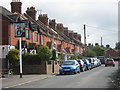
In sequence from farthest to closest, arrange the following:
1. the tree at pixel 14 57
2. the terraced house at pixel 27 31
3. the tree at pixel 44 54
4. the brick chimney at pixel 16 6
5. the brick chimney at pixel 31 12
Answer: the brick chimney at pixel 31 12 < the brick chimney at pixel 16 6 < the terraced house at pixel 27 31 < the tree at pixel 44 54 < the tree at pixel 14 57

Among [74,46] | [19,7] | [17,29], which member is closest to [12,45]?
[17,29]

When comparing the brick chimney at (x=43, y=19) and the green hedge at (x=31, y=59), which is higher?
the brick chimney at (x=43, y=19)

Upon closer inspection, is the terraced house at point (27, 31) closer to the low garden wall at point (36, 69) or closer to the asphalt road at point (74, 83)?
the low garden wall at point (36, 69)

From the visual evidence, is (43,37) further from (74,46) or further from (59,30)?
(74,46)

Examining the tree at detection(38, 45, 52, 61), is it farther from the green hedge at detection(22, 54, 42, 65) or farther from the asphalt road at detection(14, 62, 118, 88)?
the asphalt road at detection(14, 62, 118, 88)

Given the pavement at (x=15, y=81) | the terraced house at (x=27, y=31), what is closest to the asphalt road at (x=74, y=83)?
the pavement at (x=15, y=81)

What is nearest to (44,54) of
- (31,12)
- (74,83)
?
(74,83)

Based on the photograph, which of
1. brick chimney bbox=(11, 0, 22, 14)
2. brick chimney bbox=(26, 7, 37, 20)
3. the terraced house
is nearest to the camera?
the terraced house

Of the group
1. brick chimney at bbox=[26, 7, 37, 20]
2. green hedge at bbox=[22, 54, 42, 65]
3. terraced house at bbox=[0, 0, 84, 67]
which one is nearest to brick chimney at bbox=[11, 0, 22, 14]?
terraced house at bbox=[0, 0, 84, 67]

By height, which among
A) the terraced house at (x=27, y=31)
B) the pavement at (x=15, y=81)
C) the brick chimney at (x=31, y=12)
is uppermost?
the brick chimney at (x=31, y=12)

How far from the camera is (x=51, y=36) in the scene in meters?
44.3

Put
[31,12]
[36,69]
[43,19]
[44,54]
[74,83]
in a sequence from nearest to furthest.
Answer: [74,83] < [44,54] < [36,69] < [31,12] < [43,19]

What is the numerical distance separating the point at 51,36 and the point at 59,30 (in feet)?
44.7

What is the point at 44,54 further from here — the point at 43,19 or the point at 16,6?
the point at 43,19
